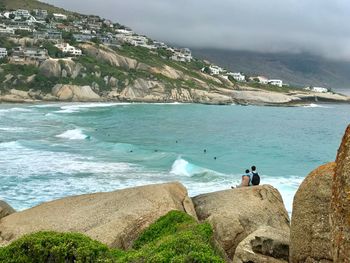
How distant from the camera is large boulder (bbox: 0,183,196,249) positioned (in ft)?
41.7

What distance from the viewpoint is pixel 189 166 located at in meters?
34.9

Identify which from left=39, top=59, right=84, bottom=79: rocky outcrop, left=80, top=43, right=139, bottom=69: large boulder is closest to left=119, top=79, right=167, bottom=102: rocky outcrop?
left=80, top=43, right=139, bottom=69: large boulder

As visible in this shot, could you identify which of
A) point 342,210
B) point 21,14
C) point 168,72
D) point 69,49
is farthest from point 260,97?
point 342,210

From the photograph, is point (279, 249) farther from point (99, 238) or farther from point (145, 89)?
point (145, 89)

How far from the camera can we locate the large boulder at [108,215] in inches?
501

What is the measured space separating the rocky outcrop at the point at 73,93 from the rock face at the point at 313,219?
114911 mm

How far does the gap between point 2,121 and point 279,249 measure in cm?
6037

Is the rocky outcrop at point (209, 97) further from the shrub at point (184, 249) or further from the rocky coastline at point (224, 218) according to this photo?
the shrub at point (184, 249)

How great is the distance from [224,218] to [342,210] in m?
8.35

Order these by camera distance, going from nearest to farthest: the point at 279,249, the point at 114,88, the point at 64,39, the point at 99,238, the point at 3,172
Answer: the point at 279,249 < the point at 99,238 < the point at 3,172 < the point at 114,88 < the point at 64,39

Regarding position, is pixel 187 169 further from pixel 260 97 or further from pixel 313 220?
pixel 260 97

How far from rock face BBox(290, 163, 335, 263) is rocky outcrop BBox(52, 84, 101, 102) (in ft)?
377

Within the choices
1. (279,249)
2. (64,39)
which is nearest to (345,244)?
(279,249)

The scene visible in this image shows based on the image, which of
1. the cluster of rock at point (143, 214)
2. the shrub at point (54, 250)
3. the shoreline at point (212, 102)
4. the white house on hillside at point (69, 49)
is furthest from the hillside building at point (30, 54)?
the shrub at point (54, 250)
